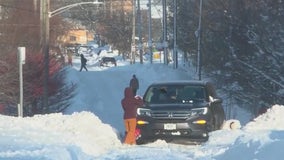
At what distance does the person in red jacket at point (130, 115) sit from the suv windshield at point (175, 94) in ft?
0.99

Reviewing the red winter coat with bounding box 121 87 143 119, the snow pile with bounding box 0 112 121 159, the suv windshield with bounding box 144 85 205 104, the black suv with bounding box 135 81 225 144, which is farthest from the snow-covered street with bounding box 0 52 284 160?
the suv windshield with bounding box 144 85 205 104

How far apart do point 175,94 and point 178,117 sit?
985 mm

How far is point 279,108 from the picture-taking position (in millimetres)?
18328

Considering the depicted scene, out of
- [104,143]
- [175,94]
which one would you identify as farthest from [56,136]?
[175,94]

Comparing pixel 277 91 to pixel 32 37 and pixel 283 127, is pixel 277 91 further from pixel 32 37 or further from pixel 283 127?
pixel 32 37

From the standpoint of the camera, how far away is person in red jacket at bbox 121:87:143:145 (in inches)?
666

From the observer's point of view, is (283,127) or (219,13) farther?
(219,13)

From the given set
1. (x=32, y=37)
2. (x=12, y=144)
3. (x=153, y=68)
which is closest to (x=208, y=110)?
(x=12, y=144)

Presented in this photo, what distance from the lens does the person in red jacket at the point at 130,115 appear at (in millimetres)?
16922

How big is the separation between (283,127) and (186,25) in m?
40.9

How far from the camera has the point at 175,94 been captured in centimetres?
1756

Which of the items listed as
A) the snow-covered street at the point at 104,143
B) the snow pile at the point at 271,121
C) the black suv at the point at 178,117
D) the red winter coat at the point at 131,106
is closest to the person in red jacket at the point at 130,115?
the red winter coat at the point at 131,106

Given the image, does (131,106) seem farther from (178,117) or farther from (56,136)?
(56,136)

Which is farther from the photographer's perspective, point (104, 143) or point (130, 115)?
point (130, 115)
